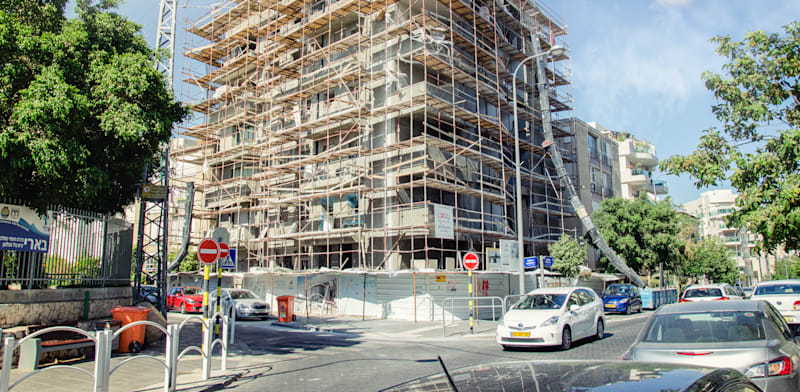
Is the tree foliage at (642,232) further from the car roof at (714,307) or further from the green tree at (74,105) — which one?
the green tree at (74,105)

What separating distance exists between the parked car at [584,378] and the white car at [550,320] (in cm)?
1026

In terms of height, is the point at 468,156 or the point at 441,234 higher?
the point at 468,156

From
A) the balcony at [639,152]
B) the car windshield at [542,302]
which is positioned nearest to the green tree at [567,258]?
the car windshield at [542,302]

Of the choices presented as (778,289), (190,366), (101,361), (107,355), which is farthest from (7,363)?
(778,289)

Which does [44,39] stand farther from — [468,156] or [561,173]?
[561,173]

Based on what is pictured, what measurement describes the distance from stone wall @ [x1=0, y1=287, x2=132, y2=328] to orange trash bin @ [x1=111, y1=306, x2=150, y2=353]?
1.85 feet

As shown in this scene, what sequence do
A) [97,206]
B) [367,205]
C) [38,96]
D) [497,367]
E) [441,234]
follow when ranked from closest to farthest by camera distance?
[497,367], [38,96], [97,206], [441,234], [367,205]

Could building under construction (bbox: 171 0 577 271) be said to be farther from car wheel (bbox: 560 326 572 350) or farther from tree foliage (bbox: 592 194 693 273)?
car wheel (bbox: 560 326 572 350)

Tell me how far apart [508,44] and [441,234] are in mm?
15137

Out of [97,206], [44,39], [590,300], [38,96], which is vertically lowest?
[590,300]

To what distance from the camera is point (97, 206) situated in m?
14.4

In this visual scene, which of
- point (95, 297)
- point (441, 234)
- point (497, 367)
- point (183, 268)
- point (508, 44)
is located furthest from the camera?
point (183, 268)

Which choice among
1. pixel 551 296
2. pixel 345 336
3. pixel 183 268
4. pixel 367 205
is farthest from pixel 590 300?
pixel 183 268

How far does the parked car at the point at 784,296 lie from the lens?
1444 cm
